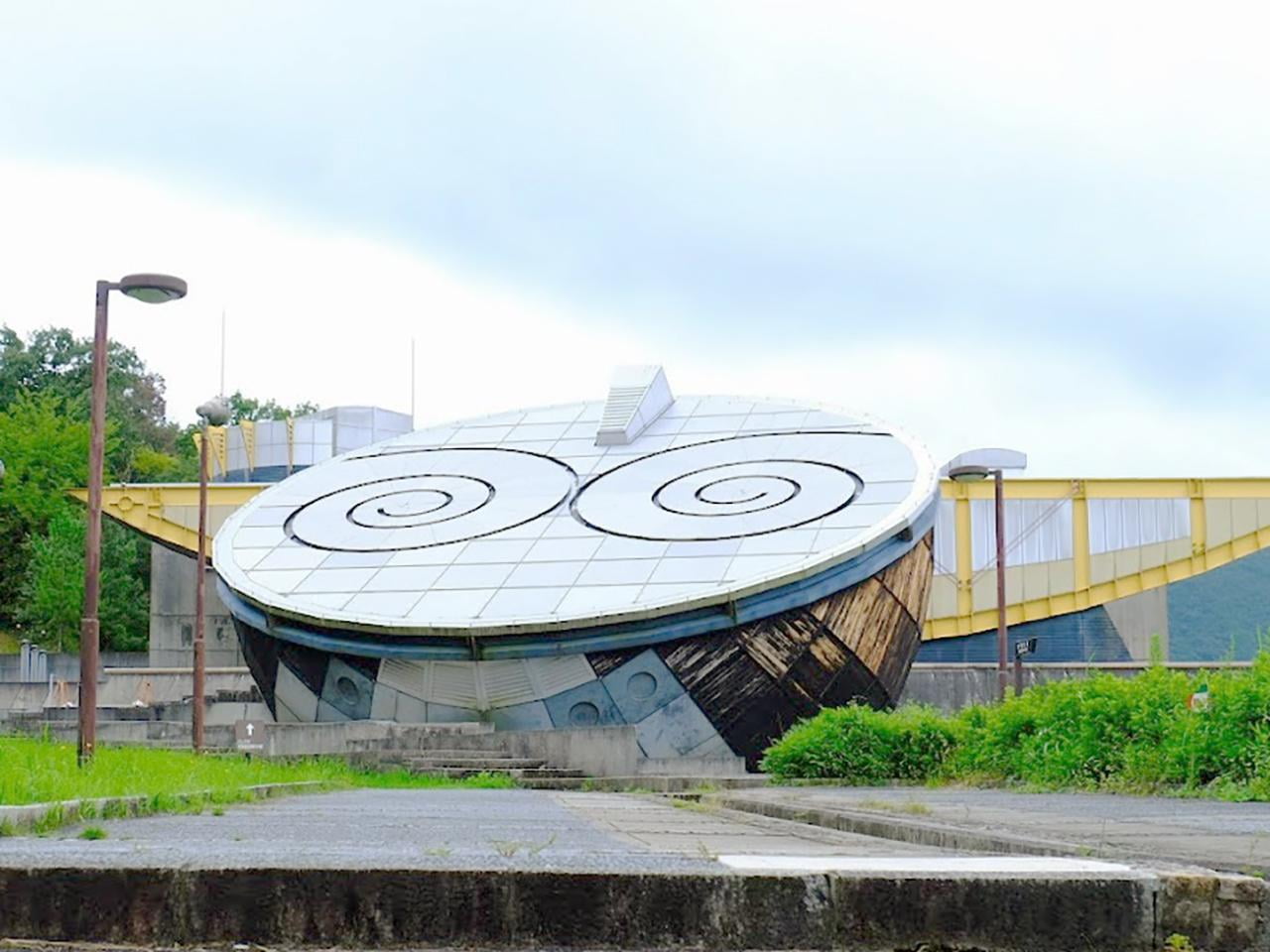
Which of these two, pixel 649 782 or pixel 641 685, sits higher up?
pixel 641 685

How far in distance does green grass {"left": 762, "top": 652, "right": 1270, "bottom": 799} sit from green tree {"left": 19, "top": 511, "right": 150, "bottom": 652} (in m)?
33.4

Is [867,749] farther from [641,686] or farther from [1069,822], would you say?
[1069,822]

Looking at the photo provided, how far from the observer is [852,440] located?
2362cm

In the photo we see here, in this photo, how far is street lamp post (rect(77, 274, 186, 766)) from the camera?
13062 millimetres

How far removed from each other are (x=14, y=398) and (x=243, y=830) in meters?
58.2

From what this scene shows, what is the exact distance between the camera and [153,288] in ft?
43.8

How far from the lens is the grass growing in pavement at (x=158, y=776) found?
Answer: 7.90 m

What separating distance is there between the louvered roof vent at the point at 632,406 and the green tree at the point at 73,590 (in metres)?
22.8

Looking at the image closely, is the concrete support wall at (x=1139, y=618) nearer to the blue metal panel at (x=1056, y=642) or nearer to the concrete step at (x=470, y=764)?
the blue metal panel at (x=1056, y=642)

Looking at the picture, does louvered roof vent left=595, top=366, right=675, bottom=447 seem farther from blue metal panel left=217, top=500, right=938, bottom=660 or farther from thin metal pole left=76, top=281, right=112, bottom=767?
thin metal pole left=76, top=281, right=112, bottom=767

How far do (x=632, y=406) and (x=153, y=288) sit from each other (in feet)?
41.2

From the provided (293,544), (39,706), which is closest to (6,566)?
(39,706)

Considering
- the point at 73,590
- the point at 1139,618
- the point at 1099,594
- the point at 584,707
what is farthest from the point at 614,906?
the point at 73,590

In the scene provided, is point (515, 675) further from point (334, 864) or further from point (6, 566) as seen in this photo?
point (6, 566)
